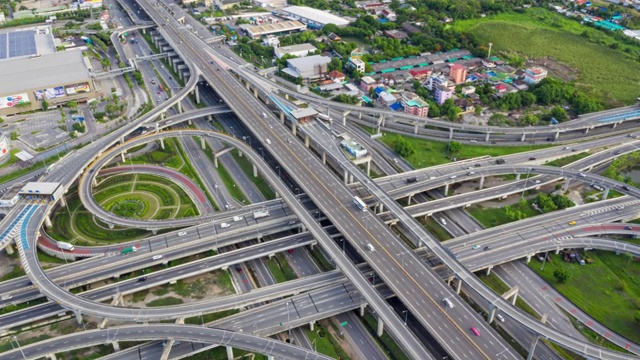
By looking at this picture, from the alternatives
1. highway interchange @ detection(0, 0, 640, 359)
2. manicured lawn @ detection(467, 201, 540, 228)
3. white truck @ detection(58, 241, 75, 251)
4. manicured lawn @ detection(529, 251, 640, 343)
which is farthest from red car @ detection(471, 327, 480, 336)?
white truck @ detection(58, 241, 75, 251)

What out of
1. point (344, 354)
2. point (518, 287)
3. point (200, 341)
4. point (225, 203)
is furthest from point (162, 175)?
point (518, 287)

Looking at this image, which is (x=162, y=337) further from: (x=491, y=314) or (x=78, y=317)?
(x=491, y=314)

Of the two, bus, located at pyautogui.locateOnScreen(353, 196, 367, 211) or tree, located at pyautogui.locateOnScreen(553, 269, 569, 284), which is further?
bus, located at pyautogui.locateOnScreen(353, 196, 367, 211)

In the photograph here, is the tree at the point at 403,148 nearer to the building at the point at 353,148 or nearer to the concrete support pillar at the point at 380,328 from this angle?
the building at the point at 353,148

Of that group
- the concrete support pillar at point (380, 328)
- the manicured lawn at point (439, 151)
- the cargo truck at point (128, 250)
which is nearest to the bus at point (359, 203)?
the concrete support pillar at point (380, 328)

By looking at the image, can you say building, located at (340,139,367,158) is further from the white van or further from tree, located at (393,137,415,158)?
the white van

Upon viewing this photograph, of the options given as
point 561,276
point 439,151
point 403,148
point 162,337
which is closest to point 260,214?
point 162,337

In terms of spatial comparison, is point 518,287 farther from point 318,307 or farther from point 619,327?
point 318,307
